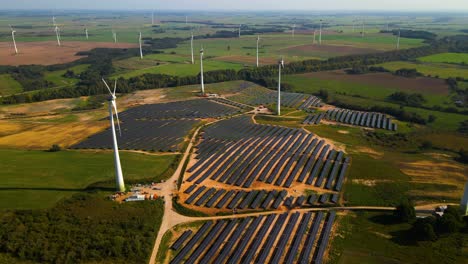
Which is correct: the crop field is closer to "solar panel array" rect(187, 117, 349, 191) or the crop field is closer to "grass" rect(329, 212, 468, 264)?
"solar panel array" rect(187, 117, 349, 191)

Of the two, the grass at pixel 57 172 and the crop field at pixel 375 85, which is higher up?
the crop field at pixel 375 85

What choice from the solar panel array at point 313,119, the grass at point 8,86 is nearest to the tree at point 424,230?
the solar panel array at point 313,119

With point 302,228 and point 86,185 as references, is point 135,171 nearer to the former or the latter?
point 86,185

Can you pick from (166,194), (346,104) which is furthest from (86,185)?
(346,104)

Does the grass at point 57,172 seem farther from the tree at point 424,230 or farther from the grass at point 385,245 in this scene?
the tree at point 424,230

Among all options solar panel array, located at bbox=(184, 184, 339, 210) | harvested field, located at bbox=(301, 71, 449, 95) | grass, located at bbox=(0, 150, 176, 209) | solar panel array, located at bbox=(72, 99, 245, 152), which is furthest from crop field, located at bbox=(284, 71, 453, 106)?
grass, located at bbox=(0, 150, 176, 209)

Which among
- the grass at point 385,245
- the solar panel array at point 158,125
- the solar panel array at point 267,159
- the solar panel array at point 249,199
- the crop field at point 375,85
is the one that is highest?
the crop field at point 375,85

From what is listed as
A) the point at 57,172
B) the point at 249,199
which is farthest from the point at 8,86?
the point at 249,199
